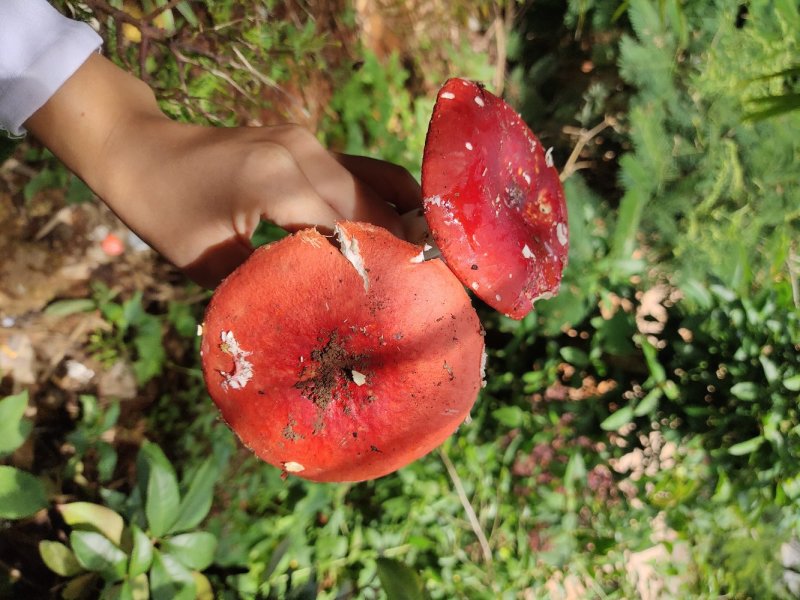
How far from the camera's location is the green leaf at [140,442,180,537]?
3.77 feet

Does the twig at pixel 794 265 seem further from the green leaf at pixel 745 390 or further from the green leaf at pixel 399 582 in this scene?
the green leaf at pixel 399 582

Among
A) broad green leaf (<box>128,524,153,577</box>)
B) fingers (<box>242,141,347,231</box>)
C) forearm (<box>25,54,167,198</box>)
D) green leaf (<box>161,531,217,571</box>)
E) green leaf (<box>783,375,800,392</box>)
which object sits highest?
forearm (<box>25,54,167,198</box>)

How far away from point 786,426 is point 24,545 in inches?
77.2

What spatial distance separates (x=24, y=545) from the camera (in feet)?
5.05

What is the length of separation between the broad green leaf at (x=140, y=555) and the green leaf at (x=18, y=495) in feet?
0.61

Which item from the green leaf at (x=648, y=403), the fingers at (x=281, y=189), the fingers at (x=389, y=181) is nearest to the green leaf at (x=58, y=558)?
the fingers at (x=281, y=189)

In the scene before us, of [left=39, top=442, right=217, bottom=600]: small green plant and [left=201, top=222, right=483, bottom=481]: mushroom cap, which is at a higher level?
[left=201, top=222, right=483, bottom=481]: mushroom cap

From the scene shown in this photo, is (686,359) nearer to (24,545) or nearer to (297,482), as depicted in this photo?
(297,482)

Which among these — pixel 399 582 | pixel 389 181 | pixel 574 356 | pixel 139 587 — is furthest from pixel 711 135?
pixel 139 587

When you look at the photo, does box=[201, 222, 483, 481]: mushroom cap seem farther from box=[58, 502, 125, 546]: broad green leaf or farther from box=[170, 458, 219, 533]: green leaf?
box=[58, 502, 125, 546]: broad green leaf

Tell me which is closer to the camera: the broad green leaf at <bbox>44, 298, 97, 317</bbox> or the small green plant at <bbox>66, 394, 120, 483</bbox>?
the small green plant at <bbox>66, 394, 120, 483</bbox>

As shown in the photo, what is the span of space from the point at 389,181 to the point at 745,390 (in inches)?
35.8

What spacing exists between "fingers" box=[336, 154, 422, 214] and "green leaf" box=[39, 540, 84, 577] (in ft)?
3.36

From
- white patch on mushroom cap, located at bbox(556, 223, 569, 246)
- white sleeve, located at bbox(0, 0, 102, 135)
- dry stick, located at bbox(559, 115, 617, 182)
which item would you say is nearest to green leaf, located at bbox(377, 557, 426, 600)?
white patch on mushroom cap, located at bbox(556, 223, 569, 246)
